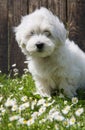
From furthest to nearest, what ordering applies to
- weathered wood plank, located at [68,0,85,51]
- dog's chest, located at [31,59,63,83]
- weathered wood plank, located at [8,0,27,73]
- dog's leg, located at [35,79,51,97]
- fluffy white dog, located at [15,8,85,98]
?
weathered wood plank, located at [8,0,27,73] → weathered wood plank, located at [68,0,85,51] → dog's leg, located at [35,79,51,97] → dog's chest, located at [31,59,63,83] → fluffy white dog, located at [15,8,85,98]

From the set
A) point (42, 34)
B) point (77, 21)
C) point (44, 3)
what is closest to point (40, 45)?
point (42, 34)

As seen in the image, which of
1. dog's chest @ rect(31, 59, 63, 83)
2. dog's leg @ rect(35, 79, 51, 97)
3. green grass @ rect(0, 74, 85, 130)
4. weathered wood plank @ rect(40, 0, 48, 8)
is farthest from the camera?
weathered wood plank @ rect(40, 0, 48, 8)

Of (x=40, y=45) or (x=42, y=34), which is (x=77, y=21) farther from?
(x=40, y=45)

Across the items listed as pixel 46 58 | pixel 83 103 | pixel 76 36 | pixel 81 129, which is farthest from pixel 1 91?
pixel 81 129

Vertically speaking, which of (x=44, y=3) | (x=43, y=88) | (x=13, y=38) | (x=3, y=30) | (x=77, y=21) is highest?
(x=44, y=3)

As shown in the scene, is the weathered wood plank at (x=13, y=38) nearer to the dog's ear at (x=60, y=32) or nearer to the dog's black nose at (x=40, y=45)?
the dog's ear at (x=60, y=32)

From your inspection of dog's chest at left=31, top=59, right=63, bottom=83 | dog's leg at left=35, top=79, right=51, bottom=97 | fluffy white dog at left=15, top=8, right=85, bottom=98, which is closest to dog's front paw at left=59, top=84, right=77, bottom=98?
fluffy white dog at left=15, top=8, right=85, bottom=98

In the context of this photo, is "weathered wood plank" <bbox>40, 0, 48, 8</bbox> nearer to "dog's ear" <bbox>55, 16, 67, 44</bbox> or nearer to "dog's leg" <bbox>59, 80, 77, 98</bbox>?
"dog's ear" <bbox>55, 16, 67, 44</bbox>

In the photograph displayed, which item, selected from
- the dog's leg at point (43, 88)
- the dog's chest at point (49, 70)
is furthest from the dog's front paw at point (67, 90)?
the dog's leg at point (43, 88)
